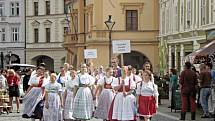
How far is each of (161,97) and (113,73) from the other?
14.7 m

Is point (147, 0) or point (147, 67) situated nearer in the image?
point (147, 67)

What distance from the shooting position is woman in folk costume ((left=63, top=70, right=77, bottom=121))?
2064 centimetres

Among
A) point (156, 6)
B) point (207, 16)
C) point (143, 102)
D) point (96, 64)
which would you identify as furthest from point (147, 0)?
point (143, 102)

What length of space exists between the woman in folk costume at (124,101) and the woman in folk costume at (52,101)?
2051 millimetres

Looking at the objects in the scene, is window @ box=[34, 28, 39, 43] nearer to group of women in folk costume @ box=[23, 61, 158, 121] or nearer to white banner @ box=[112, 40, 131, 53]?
white banner @ box=[112, 40, 131, 53]

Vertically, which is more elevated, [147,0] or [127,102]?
[147,0]

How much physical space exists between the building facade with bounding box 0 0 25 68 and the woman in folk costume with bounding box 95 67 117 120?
2424 inches

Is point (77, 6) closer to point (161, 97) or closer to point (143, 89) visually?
point (161, 97)

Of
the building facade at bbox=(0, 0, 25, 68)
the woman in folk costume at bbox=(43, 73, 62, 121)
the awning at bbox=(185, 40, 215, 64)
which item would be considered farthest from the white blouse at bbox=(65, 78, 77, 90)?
the building facade at bbox=(0, 0, 25, 68)

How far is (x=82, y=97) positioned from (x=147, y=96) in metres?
3.84

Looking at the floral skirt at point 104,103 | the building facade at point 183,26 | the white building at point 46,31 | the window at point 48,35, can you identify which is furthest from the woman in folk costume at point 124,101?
the window at point 48,35

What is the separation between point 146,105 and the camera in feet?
56.3

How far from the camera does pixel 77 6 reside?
60875mm

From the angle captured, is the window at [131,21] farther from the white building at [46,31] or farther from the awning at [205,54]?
the white building at [46,31]
